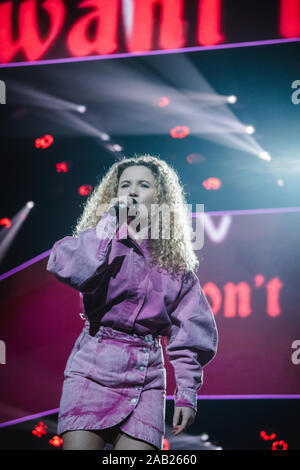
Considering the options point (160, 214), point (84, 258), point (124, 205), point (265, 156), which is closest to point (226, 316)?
point (160, 214)

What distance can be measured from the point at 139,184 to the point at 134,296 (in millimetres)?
500

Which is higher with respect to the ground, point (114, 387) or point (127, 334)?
point (127, 334)

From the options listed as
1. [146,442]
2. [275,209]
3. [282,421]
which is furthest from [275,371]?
[146,442]

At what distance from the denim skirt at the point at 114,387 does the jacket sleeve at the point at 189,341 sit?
2.6 inches

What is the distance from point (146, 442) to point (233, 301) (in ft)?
3.33

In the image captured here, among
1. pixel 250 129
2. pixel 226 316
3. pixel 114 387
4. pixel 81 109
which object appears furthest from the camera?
pixel 81 109

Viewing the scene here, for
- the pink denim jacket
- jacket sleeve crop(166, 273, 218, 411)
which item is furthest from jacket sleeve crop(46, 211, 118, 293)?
jacket sleeve crop(166, 273, 218, 411)

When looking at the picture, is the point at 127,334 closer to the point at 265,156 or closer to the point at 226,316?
the point at 226,316

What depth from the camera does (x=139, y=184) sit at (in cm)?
194

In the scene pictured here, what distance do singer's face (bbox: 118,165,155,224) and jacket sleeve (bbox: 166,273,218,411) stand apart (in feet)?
1.24

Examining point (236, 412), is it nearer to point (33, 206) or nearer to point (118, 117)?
point (33, 206)

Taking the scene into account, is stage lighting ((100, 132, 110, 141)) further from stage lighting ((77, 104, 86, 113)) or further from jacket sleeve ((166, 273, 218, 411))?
jacket sleeve ((166, 273, 218, 411))

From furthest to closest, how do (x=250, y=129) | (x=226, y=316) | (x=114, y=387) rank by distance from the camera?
(x=250, y=129), (x=226, y=316), (x=114, y=387)

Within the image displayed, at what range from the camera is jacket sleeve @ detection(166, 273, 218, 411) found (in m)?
1.66
